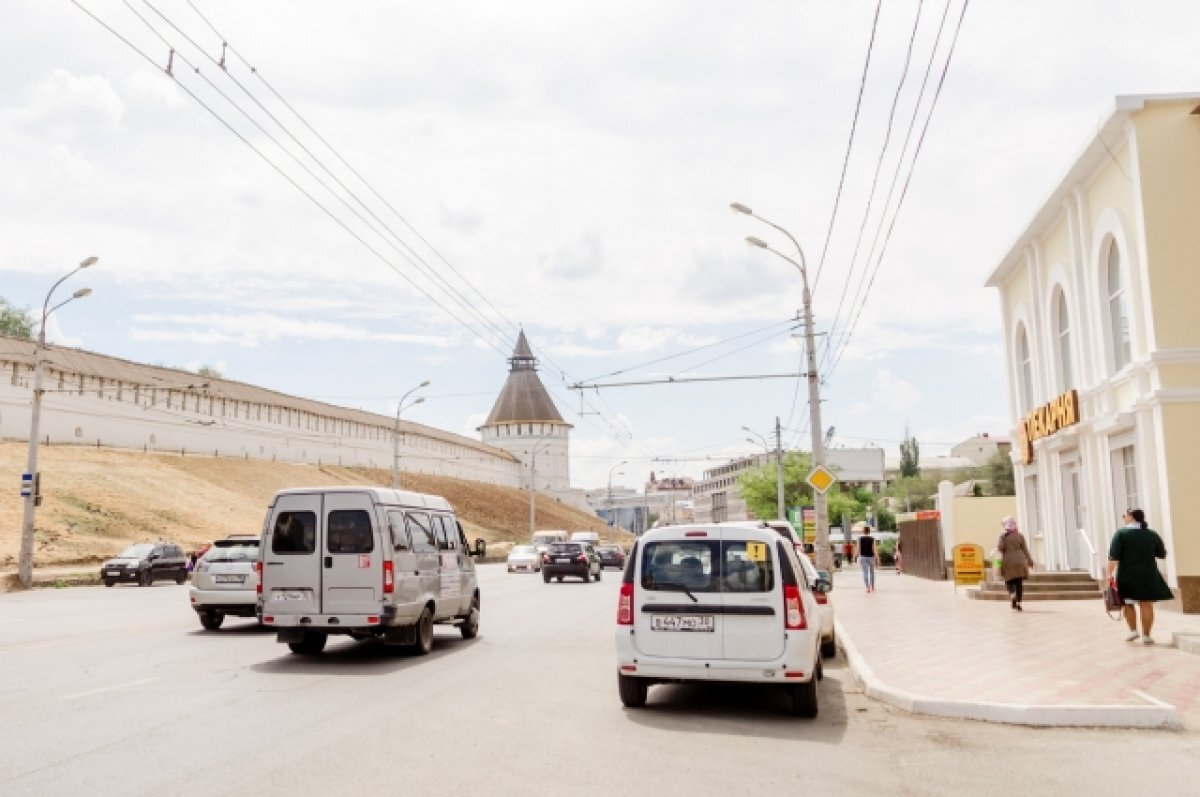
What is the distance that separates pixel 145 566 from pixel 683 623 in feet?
104

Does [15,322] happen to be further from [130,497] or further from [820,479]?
[820,479]

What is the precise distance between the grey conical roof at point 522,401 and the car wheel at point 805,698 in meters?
142

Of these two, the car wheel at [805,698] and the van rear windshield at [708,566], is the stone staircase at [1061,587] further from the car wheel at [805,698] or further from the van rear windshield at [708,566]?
the van rear windshield at [708,566]

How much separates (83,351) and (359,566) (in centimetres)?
6622

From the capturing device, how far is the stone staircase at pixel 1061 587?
22.1m

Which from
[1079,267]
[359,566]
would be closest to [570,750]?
[359,566]

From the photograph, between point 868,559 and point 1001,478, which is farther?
point 1001,478

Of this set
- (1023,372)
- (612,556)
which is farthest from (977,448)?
(1023,372)

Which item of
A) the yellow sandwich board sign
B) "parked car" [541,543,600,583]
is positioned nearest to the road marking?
the yellow sandwich board sign

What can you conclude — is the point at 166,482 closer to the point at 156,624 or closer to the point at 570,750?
the point at 156,624

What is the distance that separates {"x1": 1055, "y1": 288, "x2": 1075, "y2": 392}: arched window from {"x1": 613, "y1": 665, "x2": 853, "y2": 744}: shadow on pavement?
1581 centimetres

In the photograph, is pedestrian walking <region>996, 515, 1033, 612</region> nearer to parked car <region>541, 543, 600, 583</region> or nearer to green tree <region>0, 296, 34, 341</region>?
parked car <region>541, 543, 600, 583</region>

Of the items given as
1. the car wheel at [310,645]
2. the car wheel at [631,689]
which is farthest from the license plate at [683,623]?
the car wheel at [310,645]

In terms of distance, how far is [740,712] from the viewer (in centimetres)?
948
